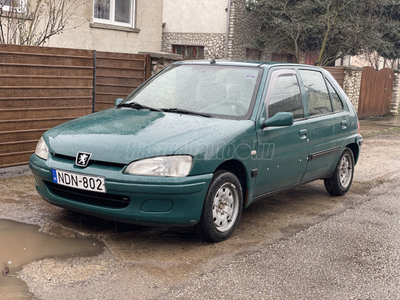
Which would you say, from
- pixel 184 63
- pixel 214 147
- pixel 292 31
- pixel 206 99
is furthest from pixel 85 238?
pixel 292 31

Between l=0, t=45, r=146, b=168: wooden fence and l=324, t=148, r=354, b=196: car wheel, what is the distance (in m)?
4.05

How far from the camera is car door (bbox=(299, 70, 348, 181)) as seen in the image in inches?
239

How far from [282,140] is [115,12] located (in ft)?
35.5

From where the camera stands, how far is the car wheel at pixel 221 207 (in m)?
4.59

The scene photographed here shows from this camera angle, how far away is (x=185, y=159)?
4352 mm

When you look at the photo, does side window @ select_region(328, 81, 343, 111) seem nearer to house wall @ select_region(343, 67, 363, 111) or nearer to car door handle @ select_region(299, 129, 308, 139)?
car door handle @ select_region(299, 129, 308, 139)

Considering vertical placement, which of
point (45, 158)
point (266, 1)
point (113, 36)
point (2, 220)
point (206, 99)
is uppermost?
point (266, 1)

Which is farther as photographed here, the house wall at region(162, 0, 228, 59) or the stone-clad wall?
the stone-clad wall

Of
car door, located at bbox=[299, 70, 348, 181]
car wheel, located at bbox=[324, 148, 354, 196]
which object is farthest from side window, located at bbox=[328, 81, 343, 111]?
car wheel, located at bbox=[324, 148, 354, 196]

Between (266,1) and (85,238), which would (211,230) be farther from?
(266,1)

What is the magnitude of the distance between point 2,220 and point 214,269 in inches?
93.2

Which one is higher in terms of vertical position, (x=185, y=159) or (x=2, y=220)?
(x=185, y=159)

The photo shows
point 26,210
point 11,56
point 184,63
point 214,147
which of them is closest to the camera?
point 214,147

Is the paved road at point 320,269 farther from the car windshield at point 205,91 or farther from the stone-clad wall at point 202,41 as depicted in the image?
the stone-clad wall at point 202,41
